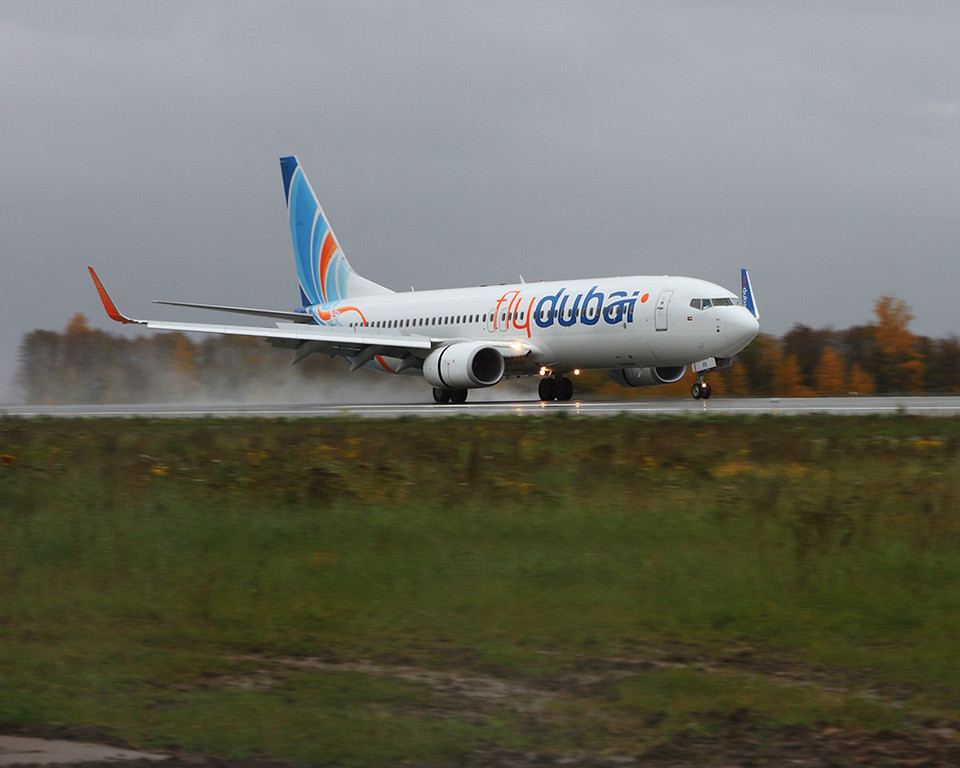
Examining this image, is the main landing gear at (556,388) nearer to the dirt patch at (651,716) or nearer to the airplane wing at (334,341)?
the airplane wing at (334,341)

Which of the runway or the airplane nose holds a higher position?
the airplane nose

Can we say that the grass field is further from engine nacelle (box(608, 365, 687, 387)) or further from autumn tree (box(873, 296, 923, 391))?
autumn tree (box(873, 296, 923, 391))

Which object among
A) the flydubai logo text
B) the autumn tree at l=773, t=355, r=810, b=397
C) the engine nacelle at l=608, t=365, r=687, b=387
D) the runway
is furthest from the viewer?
the autumn tree at l=773, t=355, r=810, b=397

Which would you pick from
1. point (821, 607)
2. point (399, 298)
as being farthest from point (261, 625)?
point (399, 298)

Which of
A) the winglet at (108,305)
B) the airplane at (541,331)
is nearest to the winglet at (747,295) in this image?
the airplane at (541,331)

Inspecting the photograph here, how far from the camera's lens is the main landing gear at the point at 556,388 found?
1366 inches

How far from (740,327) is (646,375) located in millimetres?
5050

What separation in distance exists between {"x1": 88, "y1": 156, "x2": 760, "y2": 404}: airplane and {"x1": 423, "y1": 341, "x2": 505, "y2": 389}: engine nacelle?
0.03m

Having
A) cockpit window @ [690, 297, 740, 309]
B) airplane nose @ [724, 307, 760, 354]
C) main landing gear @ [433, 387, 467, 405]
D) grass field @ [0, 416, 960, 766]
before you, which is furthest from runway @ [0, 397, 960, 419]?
grass field @ [0, 416, 960, 766]

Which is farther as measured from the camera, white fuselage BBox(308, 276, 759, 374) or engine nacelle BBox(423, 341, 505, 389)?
engine nacelle BBox(423, 341, 505, 389)

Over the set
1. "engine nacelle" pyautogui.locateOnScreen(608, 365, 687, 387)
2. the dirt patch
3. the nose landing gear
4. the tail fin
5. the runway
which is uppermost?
the tail fin

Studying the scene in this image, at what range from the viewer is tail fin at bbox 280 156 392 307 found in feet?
142

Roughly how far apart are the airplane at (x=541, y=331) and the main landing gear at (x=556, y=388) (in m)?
0.03

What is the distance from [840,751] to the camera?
4.46m
